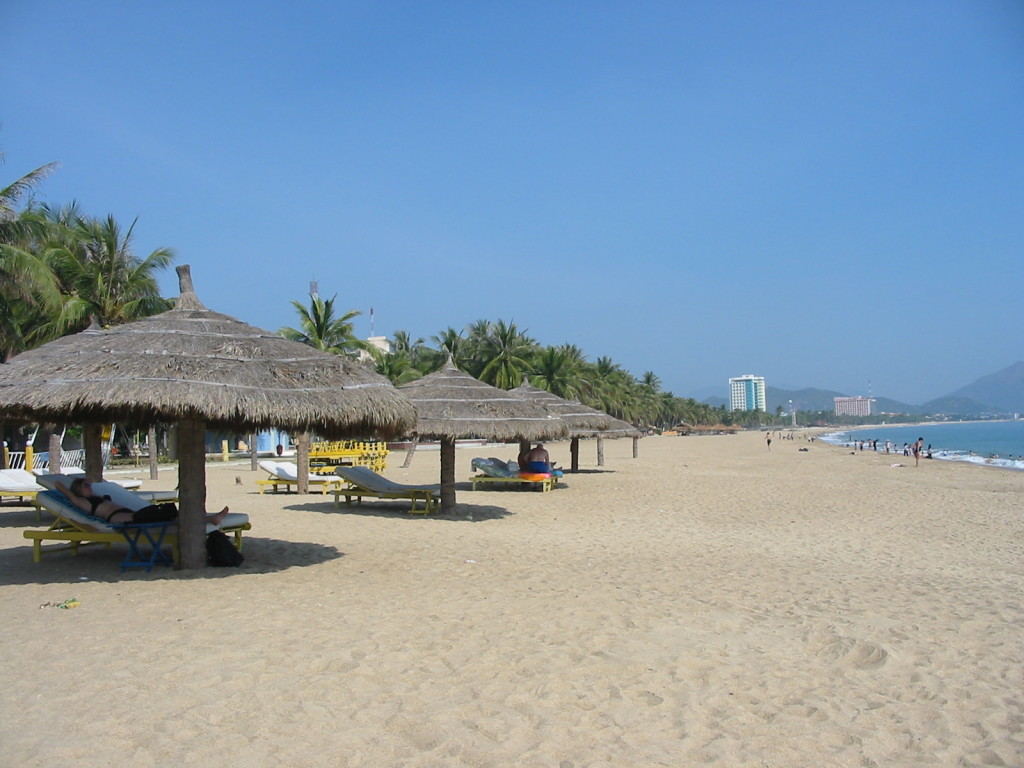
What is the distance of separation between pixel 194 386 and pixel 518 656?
Result: 3.93m

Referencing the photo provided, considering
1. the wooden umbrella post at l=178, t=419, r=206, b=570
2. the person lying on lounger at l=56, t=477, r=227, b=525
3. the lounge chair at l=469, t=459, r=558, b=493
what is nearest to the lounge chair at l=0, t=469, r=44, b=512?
the person lying on lounger at l=56, t=477, r=227, b=525

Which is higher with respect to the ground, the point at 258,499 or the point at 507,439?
the point at 507,439

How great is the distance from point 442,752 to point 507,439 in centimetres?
961

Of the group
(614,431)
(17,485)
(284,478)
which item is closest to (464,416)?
(284,478)

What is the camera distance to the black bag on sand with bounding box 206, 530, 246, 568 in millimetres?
7793

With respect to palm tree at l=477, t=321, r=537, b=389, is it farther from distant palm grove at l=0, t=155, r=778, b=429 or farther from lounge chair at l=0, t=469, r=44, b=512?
lounge chair at l=0, t=469, r=44, b=512

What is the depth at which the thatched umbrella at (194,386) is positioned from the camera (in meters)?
6.87

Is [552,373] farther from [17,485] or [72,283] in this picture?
[17,485]

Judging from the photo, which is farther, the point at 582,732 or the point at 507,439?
the point at 507,439

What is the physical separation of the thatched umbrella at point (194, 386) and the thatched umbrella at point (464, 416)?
3.81m

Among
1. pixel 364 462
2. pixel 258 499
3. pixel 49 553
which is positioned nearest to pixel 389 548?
pixel 49 553

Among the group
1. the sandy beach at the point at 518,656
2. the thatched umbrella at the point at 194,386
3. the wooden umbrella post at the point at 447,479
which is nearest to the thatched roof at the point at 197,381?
the thatched umbrella at the point at 194,386

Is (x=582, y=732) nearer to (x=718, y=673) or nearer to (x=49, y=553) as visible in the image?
(x=718, y=673)

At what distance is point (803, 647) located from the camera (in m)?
5.39
